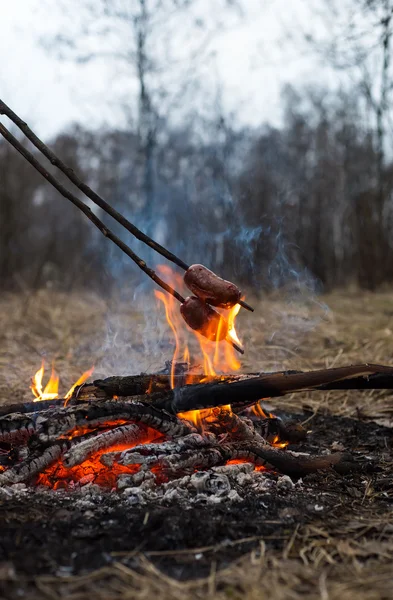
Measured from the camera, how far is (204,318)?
2605mm

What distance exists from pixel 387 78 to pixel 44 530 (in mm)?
12715

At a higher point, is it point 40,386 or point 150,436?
point 40,386

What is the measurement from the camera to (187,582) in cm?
166

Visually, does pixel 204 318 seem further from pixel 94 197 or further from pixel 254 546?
pixel 254 546

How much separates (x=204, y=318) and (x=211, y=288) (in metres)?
0.15

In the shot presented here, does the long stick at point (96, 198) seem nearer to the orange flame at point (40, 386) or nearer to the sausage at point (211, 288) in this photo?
the sausage at point (211, 288)

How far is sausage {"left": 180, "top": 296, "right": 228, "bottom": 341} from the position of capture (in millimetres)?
2605

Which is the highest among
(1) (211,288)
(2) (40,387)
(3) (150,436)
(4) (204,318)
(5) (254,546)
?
(1) (211,288)

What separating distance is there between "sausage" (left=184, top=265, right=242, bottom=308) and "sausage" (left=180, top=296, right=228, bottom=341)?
0.15 ft

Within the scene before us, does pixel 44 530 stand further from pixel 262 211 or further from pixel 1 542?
pixel 262 211

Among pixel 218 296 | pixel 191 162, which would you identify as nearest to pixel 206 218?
pixel 191 162

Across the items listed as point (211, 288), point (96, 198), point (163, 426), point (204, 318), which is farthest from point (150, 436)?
point (96, 198)

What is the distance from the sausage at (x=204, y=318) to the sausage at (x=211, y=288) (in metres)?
0.04

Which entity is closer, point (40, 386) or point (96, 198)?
point (96, 198)
